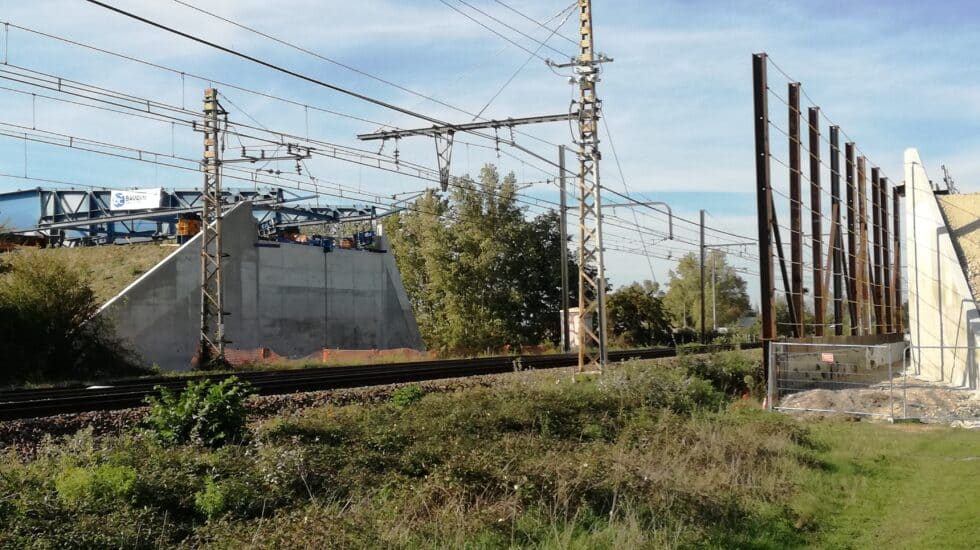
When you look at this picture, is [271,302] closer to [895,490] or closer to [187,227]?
[187,227]

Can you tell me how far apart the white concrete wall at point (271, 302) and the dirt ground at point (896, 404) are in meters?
26.5

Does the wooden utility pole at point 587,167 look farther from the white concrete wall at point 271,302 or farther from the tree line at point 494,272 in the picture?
the tree line at point 494,272

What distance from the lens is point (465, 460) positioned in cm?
1041

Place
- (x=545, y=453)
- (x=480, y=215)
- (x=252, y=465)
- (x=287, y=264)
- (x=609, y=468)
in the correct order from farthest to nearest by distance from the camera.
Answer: (x=480, y=215) → (x=287, y=264) → (x=545, y=453) → (x=609, y=468) → (x=252, y=465)

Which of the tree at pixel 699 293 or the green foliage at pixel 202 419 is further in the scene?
the tree at pixel 699 293

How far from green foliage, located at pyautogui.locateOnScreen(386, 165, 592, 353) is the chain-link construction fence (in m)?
40.0

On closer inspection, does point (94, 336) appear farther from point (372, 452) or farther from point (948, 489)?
point (948, 489)

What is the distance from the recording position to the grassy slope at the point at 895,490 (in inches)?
396

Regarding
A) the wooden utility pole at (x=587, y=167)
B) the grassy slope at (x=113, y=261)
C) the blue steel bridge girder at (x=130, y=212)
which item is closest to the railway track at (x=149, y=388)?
the wooden utility pole at (x=587, y=167)

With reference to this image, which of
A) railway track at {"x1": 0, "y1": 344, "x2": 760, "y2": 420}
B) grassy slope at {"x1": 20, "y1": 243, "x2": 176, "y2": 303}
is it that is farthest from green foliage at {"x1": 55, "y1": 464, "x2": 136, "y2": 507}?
grassy slope at {"x1": 20, "y1": 243, "x2": 176, "y2": 303}

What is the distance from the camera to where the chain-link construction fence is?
800 inches

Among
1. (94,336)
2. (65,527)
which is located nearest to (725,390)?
(65,527)

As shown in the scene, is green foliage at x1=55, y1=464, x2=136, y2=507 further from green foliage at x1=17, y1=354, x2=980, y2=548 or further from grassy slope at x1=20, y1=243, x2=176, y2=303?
grassy slope at x1=20, y1=243, x2=176, y2=303

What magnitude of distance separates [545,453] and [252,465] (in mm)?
3933
